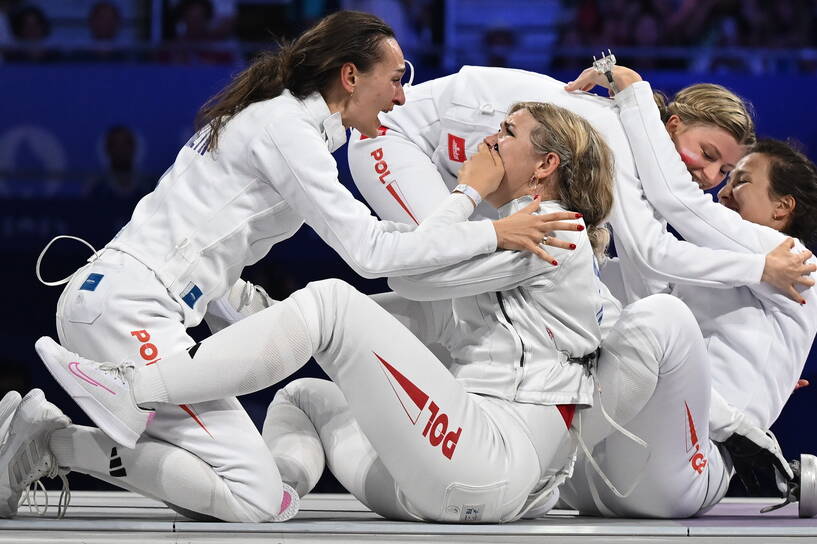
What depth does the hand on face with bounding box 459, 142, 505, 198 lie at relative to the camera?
2.18 meters

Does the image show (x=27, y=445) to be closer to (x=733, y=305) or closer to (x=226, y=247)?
(x=226, y=247)

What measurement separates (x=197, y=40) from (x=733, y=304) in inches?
132

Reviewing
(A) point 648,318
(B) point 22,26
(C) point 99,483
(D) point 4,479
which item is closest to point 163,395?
(D) point 4,479

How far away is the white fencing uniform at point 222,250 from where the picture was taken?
2084mm

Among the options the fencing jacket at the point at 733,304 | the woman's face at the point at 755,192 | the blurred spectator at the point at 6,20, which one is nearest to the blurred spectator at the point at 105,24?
the blurred spectator at the point at 6,20

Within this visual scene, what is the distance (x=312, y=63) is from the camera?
231cm

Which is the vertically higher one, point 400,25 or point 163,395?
point 163,395

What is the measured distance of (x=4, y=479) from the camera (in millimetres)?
2078

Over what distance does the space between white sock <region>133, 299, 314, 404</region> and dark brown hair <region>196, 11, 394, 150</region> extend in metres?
0.55

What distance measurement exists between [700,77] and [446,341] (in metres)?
2.87

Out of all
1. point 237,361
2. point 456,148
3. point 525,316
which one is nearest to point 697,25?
point 456,148

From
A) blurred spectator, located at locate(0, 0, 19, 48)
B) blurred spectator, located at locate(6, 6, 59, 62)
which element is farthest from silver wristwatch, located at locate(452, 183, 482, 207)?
blurred spectator, located at locate(0, 0, 19, 48)

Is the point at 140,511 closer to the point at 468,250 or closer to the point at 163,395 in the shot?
the point at 163,395

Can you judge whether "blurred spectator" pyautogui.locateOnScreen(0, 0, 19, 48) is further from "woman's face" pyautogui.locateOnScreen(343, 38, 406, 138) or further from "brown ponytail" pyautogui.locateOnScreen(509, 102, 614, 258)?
"brown ponytail" pyautogui.locateOnScreen(509, 102, 614, 258)
